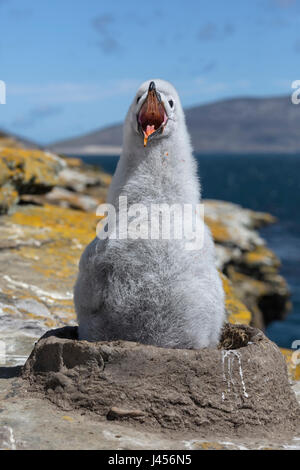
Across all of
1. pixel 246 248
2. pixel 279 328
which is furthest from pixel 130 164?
pixel 279 328

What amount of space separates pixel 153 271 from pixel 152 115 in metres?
1.15

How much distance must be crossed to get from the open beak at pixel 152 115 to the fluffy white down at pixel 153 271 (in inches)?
2.8

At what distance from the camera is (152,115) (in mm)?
4586

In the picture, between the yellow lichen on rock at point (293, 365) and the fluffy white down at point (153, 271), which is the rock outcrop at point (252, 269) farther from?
the fluffy white down at point (153, 271)

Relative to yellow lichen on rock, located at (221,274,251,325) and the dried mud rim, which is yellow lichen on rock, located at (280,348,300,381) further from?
the dried mud rim

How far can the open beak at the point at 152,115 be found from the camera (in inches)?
179

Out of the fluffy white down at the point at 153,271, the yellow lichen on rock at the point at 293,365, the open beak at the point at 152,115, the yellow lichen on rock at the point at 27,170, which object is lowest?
the yellow lichen on rock at the point at 293,365

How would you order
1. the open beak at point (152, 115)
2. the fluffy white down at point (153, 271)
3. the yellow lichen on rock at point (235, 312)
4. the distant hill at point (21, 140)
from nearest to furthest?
the open beak at point (152, 115)
the fluffy white down at point (153, 271)
the yellow lichen on rock at point (235, 312)
the distant hill at point (21, 140)

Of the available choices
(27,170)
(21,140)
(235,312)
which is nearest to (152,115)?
(235,312)

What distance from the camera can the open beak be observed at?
14.9 ft

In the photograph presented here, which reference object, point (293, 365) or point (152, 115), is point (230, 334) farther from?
point (152, 115)

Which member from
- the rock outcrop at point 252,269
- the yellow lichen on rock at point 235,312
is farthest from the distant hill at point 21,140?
the yellow lichen on rock at point 235,312

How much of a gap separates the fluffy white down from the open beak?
7 centimetres

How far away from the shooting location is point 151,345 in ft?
15.4
